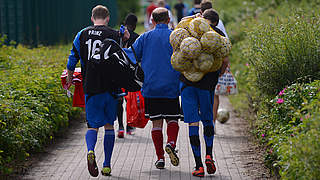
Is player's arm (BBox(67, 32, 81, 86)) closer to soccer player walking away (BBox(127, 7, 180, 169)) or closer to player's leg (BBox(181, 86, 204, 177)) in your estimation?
soccer player walking away (BBox(127, 7, 180, 169))

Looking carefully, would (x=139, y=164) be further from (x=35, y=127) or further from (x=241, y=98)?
(x=241, y=98)

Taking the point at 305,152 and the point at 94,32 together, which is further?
the point at 94,32

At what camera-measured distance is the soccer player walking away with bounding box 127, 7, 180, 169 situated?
6461 mm

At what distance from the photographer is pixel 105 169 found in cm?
630

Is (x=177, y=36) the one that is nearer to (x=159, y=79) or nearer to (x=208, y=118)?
(x=159, y=79)

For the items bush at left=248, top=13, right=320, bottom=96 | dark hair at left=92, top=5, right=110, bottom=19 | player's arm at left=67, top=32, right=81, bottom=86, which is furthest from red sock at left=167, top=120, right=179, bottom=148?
bush at left=248, top=13, right=320, bottom=96

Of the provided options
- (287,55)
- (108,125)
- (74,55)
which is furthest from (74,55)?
(287,55)

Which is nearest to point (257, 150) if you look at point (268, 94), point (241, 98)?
point (268, 94)

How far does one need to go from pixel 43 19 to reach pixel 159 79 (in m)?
12.2

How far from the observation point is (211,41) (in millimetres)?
5977

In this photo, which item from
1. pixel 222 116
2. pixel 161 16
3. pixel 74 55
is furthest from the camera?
pixel 222 116

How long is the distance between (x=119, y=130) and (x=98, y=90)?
2447mm

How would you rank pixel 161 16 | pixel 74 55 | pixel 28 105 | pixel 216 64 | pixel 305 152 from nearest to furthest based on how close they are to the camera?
pixel 305 152, pixel 216 64, pixel 74 55, pixel 161 16, pixel 28 105

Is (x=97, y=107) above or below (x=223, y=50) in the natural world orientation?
below
